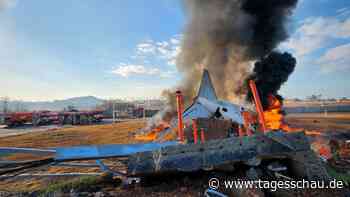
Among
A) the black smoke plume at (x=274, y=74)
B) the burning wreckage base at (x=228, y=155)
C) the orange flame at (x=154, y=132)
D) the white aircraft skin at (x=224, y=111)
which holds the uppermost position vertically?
the black smoke plume at (x=274, y=74)

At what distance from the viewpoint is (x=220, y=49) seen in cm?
1881

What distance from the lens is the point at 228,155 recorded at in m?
3.60

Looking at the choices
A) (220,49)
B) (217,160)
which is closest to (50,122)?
(220,49)

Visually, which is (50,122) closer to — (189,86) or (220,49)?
(189,86)

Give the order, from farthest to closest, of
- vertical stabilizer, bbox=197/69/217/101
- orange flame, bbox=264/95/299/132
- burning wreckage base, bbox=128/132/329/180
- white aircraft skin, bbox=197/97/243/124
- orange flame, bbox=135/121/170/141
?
1. orange flame, bbox=135/121/170/141
2. orange flame, bbox=264/95/299/132
3. vertical stabilizer, bbox=197/69/217/101
4. white aircraft skin, bbox=197/97/243/124
5. burning wreckage base, bbox=128/132/329/180

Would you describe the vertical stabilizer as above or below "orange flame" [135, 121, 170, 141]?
above

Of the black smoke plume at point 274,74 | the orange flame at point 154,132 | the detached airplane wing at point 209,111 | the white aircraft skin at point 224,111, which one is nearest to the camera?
the white aircraft skin at point 224,111

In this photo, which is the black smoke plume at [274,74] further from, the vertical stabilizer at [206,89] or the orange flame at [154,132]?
the orange flame at [154,132]

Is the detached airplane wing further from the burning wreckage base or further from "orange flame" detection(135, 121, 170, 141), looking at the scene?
the burning wreckage base

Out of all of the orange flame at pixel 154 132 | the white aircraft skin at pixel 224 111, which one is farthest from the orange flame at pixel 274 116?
the orange flame at pixel 154 132

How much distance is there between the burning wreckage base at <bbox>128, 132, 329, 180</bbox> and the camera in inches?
141

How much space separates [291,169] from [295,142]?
0.55 meters

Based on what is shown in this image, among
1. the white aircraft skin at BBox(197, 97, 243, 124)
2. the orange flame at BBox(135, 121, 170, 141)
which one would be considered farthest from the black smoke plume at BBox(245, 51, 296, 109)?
the orange flame at BBox(135, 121, 170, 141)

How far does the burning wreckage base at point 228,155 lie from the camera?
3.58 metres
